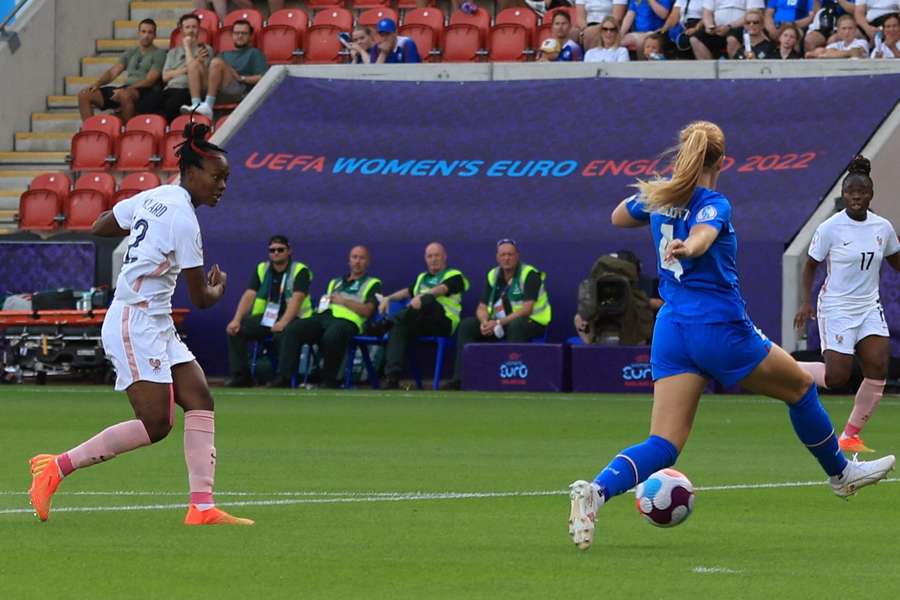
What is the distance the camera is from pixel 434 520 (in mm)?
9578

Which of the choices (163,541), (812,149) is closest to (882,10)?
(812,149)

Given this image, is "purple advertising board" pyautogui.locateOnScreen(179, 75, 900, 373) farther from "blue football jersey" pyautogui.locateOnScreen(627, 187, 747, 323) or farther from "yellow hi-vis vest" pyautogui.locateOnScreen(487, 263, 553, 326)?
"blue football jersey" pyautogui.locateOnScreen(627, 187, 747, 323)

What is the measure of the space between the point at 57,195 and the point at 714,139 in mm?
19652

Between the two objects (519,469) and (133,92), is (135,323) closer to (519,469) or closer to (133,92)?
(519,469)

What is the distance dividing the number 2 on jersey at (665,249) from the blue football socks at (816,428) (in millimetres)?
940

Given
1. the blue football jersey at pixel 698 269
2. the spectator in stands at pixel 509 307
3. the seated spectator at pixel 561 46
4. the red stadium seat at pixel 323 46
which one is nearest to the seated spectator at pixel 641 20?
the seated spectator at pixel 561 46

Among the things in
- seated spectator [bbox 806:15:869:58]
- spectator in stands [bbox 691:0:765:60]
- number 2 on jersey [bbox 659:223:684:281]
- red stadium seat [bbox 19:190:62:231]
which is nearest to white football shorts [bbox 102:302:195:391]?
number 2 on jersey [bbox 659:223:684:281]

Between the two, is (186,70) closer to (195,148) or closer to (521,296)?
(521,296)

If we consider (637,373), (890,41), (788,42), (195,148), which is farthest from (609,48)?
(195,148)

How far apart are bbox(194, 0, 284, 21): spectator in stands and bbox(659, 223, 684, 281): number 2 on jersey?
21.9 meters

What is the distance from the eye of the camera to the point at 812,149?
23797mm

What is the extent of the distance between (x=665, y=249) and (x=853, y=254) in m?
6.33

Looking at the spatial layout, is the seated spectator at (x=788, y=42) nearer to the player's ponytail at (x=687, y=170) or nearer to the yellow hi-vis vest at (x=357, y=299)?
the yellow hi-vis vest at (x=357, y=299)

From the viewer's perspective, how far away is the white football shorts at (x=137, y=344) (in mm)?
9289
